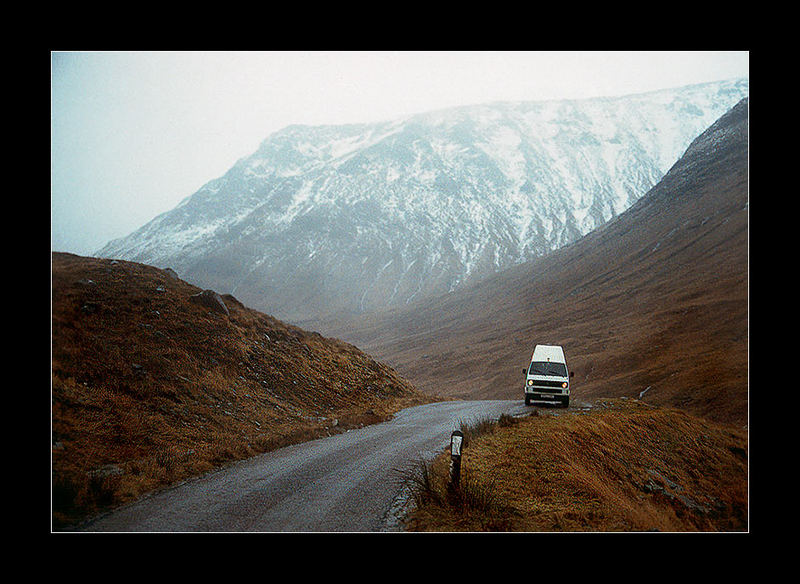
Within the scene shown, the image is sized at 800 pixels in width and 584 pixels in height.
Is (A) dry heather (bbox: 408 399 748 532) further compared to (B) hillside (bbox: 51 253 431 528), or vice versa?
(B) hillside (bbox: 51 253 431 528)

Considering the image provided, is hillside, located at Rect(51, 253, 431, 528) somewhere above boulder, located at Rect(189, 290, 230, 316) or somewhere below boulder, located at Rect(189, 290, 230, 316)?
below

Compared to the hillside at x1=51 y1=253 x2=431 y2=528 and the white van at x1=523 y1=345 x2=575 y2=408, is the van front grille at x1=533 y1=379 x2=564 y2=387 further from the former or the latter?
the hillside at x1=51 y1=253 x2=431 y2=528

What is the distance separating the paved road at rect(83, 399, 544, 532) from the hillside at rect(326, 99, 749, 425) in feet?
52.8

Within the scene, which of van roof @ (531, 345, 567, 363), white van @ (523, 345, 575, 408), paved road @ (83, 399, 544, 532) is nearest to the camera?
paved road @ (83, 399, 544, 532)

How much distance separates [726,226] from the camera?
7475 cm

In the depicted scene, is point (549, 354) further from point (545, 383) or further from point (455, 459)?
point (455, 459)

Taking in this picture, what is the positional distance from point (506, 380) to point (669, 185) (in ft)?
250

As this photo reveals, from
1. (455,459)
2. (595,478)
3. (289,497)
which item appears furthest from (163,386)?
(595,478)

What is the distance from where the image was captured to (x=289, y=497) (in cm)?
841

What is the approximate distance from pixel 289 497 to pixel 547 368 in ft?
60.0

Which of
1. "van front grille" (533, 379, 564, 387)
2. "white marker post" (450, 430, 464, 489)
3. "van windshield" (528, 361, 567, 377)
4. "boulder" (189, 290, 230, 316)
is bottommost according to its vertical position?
"van front grille" (533, 379, 564, 387)

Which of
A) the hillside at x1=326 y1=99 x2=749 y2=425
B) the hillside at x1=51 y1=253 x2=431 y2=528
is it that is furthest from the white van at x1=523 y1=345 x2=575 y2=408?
the hillside at x1=326 y1=99 x2=749 y2=425

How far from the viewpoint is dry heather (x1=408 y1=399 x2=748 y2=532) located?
25.1 ft
